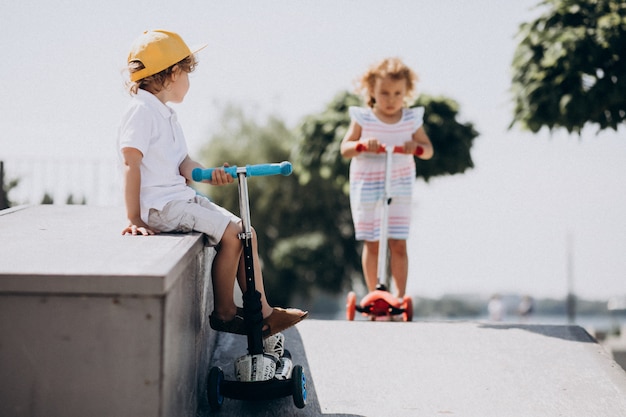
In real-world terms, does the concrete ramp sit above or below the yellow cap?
below

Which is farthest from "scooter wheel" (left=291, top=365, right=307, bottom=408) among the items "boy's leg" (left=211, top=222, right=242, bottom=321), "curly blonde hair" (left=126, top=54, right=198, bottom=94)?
"curly blonde hair" (left=126, top=54, right=198, bottom=94)

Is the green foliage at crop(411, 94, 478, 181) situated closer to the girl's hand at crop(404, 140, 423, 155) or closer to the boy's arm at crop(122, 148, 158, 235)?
the girl's hand at crop(404, 140, 423, 155)

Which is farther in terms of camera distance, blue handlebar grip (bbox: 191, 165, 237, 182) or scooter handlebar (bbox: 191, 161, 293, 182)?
blue handlebar grip (bbox: 191, 165, 237, 182)

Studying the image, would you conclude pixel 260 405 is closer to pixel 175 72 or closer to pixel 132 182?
pixel 132 182

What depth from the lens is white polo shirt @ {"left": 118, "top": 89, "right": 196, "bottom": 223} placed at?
3240 millimetres

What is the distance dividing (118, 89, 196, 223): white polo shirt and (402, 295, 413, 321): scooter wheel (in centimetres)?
211

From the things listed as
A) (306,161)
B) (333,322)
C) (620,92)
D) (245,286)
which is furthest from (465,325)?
(306,161)

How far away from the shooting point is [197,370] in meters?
3.12

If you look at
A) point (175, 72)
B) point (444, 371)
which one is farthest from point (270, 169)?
point (444, 371)

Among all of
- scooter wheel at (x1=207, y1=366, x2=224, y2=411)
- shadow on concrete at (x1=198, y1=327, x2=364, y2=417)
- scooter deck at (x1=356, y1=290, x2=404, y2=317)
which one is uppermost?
scooter deck at (x1=356, y1=290, x2=404, y2=317)

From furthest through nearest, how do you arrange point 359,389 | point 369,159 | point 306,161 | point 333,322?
point 306,161, point 369,159, point 333,322, point 359,389

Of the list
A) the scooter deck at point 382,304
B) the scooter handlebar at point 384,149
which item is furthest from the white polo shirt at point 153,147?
the scooter deck at point 382,304

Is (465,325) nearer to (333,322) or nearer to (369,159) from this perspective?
(333,322)

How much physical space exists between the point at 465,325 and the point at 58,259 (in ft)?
9.57
